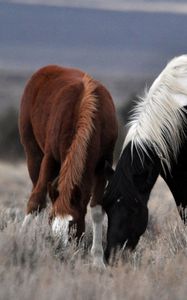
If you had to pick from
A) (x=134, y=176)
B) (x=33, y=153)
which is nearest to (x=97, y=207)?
(x=134, y=176)

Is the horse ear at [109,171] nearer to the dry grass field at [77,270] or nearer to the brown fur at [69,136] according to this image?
the brown fur at [69,136]

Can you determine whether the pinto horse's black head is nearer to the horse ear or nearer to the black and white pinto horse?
the black and white pinto horse

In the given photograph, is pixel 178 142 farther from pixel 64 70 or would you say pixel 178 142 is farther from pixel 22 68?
pixel 22 68

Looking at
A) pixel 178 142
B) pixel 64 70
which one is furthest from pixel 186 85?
pixel 64 70

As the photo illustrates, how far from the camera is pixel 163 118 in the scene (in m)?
8.64

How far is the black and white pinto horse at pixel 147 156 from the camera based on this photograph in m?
8.30

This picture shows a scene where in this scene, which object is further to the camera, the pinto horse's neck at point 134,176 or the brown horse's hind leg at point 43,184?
the brown horse's hind leg at point 43,184

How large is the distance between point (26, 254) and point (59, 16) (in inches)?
2233

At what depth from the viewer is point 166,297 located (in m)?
6.55

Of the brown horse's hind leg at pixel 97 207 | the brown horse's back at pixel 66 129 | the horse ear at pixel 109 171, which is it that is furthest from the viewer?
the brown horse's hind leg at pixel 97 207

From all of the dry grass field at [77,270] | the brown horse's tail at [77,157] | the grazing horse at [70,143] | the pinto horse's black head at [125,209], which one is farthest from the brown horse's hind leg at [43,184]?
the pinto horse's black head at [125,209]

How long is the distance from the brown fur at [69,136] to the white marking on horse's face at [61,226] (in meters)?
0.09

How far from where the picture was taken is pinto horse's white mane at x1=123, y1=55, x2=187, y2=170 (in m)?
8.55

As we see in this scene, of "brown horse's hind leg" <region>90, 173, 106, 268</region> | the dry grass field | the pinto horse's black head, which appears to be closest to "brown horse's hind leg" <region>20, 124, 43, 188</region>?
the dry grass field
